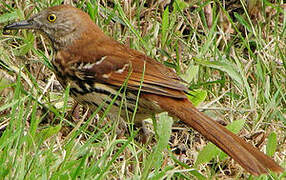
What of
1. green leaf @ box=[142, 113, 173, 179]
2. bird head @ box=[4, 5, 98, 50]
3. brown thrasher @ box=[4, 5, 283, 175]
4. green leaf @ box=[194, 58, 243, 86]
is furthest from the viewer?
green leaf @ box=[194, 58, 243, 86]

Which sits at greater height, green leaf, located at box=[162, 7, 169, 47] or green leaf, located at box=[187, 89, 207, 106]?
green leaf, located at box=[162, 7, 169, 47]

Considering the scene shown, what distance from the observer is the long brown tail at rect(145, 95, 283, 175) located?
3740 millimetres

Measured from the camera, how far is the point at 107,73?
4434 millimetres

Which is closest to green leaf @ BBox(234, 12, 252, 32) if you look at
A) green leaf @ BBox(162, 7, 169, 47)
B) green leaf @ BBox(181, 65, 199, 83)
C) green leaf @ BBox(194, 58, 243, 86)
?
green leaf @ BBox(162, 7, 169, 47)

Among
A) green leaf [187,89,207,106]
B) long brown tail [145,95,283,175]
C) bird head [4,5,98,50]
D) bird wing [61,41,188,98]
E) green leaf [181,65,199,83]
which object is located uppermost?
bird head [4,5,98,50]

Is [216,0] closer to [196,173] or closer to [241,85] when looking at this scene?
[241,85]

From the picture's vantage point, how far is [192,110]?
4238mm

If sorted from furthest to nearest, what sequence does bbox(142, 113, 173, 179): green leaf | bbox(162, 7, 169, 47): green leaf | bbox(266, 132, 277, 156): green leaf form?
1. bbox(162, 7, 169, 47): green leaf
2. bbox(266, 132, 277, 156): green leaf
3. bbox(142, 113, 173, 179): green leaf

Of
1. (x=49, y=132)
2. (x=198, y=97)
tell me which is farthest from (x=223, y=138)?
(x=49, y=132)

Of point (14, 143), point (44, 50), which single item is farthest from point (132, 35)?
point (14, 143)

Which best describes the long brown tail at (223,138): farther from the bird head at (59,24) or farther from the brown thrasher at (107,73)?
the bird head at (59,24)

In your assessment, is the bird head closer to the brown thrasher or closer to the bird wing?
the brown thrasher

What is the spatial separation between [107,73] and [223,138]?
3.20ft

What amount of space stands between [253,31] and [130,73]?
1.80 metres
